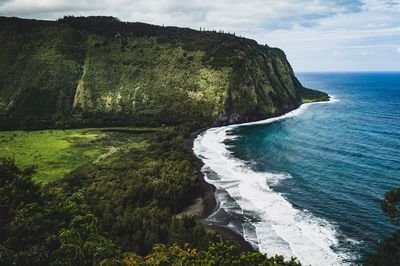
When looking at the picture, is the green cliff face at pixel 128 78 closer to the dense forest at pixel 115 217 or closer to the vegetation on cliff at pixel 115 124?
the vegetation on cliff at pixel 115 124

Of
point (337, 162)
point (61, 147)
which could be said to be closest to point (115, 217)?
point (337, 162)

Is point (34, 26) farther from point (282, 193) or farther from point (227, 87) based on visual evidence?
point (282, 193)

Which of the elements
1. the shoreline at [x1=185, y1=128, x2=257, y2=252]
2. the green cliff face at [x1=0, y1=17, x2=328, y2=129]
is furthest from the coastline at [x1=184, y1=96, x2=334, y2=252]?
the green cliff face at [x1=0, y1=17, x2=328, y2=129]

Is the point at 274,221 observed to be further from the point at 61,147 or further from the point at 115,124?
the point at 115,124

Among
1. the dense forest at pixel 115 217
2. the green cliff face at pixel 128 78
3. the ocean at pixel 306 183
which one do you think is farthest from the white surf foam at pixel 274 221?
the green cliff face at pixel 128 78

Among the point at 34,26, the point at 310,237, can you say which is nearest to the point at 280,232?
the point at 310,237
